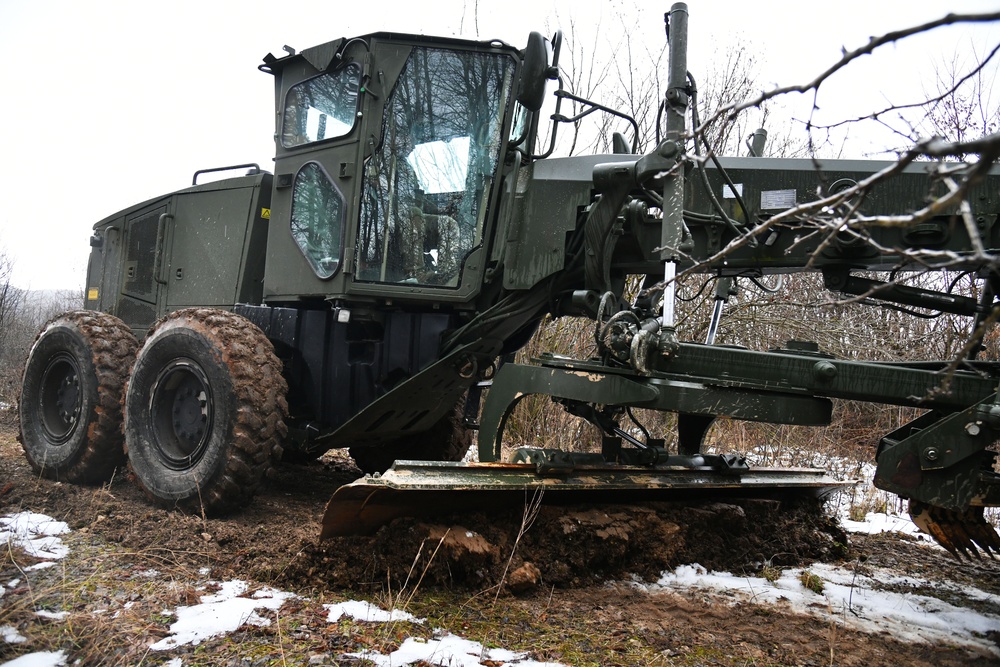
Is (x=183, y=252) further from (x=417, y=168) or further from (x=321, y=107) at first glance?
(x=417, y=168)

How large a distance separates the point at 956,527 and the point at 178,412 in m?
4.26

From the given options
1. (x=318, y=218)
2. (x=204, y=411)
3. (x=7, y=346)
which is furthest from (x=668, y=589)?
(x=7, y=346)

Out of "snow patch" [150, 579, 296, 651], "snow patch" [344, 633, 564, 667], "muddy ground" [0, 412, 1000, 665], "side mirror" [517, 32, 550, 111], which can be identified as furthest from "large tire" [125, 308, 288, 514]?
"side mirror" [517, 32, 550, 111]

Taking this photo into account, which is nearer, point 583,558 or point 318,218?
point 583,558

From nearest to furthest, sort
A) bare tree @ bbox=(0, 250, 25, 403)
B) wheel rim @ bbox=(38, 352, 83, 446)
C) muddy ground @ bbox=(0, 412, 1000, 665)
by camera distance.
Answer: muddy ground @ bbox=(0, 412, 1000, 665)
wheel rim @ bbox=(38, 352, 83, 446)
bare tree @ bbox=(0, 250, 25, 403)

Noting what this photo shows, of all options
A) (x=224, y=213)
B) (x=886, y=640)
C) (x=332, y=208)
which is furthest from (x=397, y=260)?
(x=886, y=640)

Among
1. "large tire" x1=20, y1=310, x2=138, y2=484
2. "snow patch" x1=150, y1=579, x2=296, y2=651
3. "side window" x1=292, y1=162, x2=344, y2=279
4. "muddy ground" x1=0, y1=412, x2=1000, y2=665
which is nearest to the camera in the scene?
"snow patch" x1=150, y1=579, x2=296, y2=651

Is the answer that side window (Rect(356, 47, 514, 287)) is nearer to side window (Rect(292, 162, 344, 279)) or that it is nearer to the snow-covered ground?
side window (Rect(292, 162, 344, 279))

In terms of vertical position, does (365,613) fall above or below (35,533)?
above

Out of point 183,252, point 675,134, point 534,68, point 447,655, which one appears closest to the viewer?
point 447,655

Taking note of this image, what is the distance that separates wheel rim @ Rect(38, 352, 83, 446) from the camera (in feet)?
18.7

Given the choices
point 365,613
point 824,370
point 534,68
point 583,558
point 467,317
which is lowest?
point 365,613

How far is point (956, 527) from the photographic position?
3.34m

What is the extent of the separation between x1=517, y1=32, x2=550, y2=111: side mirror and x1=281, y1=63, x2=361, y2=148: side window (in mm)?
1292
